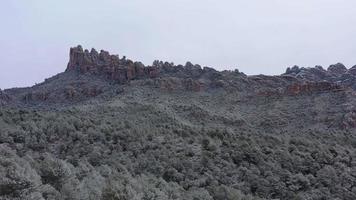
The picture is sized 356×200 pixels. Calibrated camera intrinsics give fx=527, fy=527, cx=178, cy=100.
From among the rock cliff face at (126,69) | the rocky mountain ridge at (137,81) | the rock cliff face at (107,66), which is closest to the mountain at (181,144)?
the rocky mountain ridge at (137,81)

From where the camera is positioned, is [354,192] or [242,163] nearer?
[354,192]

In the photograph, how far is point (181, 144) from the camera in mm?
29344

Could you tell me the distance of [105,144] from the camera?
27484 millimetres

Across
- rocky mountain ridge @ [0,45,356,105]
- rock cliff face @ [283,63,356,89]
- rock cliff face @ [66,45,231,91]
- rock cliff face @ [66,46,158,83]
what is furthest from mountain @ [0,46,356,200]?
rock cliff face @ [283,63,356,89]

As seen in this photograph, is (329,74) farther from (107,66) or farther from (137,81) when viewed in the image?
(137,81)

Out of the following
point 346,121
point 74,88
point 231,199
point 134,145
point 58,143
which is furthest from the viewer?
point 74,88

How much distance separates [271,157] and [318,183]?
3.86m

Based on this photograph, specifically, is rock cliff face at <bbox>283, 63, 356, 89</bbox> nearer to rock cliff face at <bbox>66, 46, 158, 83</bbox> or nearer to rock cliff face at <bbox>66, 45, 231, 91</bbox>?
rock cliff face at <bbox>66, 45, 231, 91</bbox>

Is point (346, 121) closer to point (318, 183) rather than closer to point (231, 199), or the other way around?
point (318, 183)

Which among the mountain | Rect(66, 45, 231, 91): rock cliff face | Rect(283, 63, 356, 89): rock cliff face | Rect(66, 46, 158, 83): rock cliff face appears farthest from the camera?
Rect(283, 63, 356, 89): rock cliff face

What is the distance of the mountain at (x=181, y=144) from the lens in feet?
52.1

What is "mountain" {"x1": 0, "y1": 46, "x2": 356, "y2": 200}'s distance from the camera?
1587cm

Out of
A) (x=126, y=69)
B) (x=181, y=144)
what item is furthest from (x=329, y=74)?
(x=181, y=144)

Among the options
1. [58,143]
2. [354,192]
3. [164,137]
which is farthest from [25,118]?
[354,192]
